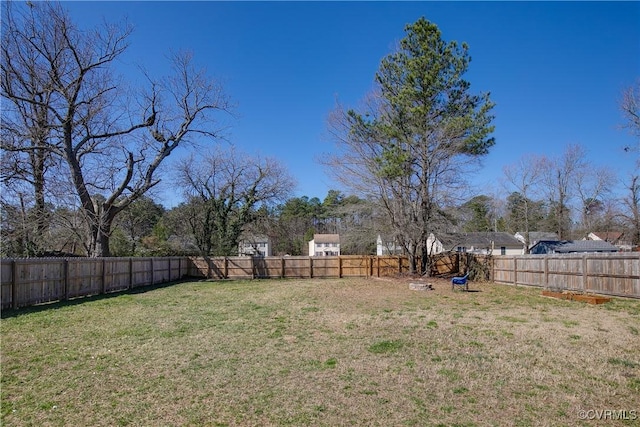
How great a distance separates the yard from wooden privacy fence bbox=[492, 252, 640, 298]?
3.28 metres

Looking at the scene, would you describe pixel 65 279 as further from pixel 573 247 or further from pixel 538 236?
pixel 538 236

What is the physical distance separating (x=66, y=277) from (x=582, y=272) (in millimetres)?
16983

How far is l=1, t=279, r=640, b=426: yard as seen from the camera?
3.81 metres

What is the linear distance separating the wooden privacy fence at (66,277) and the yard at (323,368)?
1130 millimetres

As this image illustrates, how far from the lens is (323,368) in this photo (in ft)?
17.3

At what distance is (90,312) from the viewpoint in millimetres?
10109

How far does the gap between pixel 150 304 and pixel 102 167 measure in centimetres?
1029

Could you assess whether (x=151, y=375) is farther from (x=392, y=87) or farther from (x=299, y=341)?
(x=392, y=87)

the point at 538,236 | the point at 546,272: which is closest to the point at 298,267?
the point at 546,272

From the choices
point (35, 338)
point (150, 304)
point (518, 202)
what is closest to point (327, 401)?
point (35, 338)

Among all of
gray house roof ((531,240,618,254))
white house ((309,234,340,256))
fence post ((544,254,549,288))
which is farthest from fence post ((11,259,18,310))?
white house ((309,234,340,256))

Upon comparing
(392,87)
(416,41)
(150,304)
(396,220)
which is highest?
(416,41)

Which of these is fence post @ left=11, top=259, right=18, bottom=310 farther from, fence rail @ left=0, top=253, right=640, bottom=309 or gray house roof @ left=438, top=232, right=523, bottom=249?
gray house roof @ left=438, top=232, right=523, bottom=249

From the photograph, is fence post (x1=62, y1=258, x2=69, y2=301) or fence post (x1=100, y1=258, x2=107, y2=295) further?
fence post (x1=100, y1=258, x2=107, y2=295)
